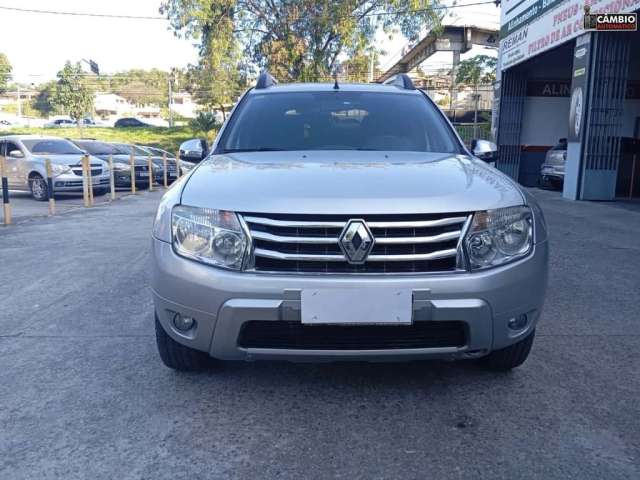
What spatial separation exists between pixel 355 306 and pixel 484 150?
208cm

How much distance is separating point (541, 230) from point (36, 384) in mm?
2566

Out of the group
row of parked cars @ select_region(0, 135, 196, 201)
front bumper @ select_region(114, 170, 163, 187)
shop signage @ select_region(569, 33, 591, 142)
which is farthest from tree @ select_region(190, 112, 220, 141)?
shop signage @ select_region(569, 33, 591, 142)

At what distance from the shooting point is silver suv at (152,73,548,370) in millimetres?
2314

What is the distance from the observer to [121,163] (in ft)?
53.8

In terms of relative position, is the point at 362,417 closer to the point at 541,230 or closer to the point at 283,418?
the point at 283,418

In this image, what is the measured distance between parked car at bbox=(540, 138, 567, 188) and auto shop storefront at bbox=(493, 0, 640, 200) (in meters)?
0.93

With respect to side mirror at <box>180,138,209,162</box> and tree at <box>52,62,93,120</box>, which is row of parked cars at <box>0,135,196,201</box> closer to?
side mirror at <box>180,138,209,162</box>

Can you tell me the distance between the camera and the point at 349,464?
218cm

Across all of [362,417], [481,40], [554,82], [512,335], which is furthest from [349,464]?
[481,40]

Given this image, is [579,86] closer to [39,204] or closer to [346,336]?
[346,336]

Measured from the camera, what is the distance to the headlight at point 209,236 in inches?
95.5

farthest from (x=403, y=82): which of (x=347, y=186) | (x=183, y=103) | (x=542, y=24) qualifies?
(x=183, y=103)

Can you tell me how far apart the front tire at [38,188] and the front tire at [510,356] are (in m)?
12.8

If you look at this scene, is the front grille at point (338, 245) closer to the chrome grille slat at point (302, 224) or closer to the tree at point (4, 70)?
the chrome grille slat at point (302, 224)
